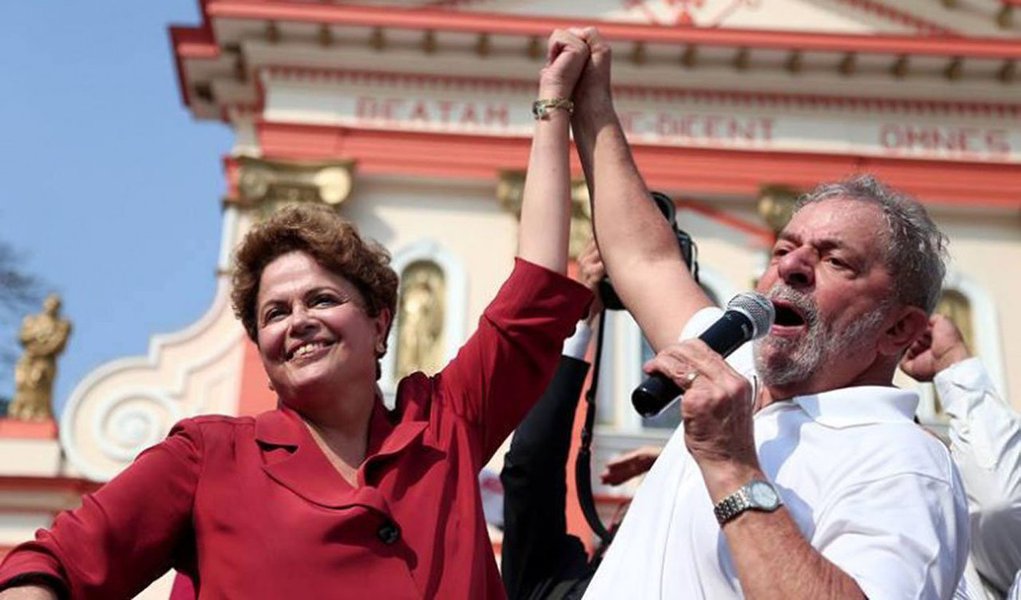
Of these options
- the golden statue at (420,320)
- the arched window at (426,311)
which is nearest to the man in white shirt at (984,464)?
the arched window at (426,311)

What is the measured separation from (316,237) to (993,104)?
11.3 metres

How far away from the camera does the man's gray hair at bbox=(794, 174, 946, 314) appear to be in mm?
2195

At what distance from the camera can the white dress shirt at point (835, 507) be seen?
176 centimetres

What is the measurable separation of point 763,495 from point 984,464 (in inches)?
58.6

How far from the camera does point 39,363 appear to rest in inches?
429

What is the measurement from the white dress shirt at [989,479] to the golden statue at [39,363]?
8.79 m

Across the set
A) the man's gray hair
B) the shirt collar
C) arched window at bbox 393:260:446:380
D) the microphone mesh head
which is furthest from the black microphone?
arched window at bbox 393:260:446:380

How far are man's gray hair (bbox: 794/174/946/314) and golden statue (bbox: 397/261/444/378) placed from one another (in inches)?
346

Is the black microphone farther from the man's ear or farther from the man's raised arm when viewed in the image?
the man's raised arm

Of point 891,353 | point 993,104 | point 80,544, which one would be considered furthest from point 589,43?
point 993,104

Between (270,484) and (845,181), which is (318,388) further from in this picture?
(845,181)

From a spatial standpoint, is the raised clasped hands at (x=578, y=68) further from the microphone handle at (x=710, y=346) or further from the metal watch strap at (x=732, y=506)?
the metal watch strap at (x=732, y=506)

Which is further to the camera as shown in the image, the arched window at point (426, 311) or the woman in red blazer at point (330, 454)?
the arched window at point (426, 311)

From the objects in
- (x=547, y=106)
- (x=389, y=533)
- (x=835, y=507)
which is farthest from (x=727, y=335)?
(x=547, y=106)
